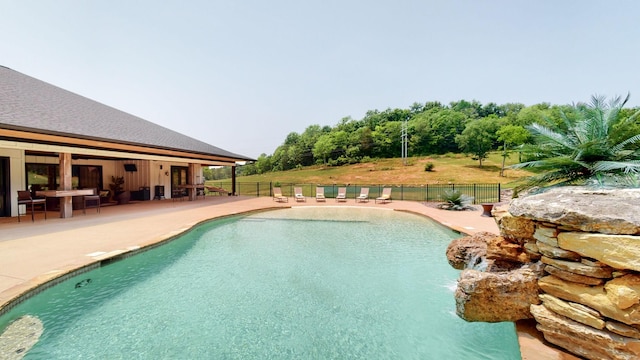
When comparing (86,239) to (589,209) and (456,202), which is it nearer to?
(589,209)

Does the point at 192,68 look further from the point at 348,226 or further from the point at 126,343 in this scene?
the point at 126,343

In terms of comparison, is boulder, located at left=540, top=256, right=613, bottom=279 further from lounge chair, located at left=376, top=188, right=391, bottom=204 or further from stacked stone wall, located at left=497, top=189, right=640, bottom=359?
lounge chair, located at left=376, top=188, right=391, bottom=204

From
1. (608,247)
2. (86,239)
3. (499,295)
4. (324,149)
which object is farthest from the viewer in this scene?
(324,149)

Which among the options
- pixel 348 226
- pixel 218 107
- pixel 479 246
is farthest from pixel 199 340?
pixel 218 107

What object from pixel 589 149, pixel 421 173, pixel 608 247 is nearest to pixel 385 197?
pixel 589 149

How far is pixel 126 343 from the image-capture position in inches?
119

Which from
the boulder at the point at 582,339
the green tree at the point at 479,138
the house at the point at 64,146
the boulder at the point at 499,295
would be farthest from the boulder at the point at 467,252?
the green tree at the point at 479,138

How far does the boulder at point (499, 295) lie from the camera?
9.29 feet

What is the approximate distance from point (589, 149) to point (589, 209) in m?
1.38

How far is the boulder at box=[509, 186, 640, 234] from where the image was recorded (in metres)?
2.21

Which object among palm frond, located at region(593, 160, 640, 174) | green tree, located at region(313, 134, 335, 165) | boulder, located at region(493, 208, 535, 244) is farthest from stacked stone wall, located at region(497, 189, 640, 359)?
green tree, located at region(313, 134, 335, 165)

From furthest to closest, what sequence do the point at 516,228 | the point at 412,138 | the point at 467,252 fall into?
the point at 412,138, the point at 467,252, the point at 516,228

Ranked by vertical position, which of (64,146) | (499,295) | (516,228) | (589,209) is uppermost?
(64,146)

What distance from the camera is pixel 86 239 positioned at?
6.37 meters
